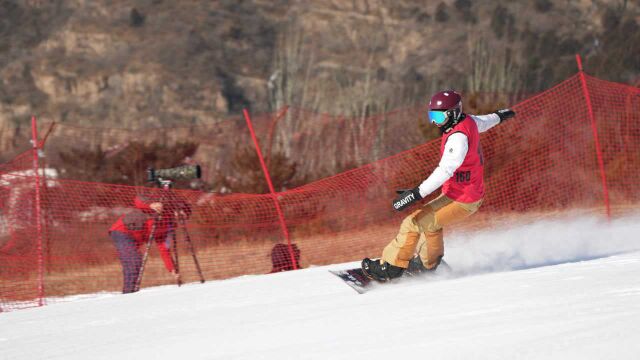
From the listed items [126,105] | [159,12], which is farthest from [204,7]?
[126,105]

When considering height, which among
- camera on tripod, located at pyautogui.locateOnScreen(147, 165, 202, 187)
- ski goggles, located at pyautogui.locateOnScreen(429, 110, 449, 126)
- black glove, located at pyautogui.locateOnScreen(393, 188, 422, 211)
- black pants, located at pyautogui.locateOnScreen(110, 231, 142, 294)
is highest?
ski goggles, located at pyautogui.locateOnScreen(429, 110, 449, 126)

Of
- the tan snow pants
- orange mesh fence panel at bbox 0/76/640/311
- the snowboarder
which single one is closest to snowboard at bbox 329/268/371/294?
the snowboarder

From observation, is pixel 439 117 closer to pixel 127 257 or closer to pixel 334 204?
pixel 127 257

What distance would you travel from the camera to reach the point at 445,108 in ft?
22.1

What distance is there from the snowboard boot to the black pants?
334 cm

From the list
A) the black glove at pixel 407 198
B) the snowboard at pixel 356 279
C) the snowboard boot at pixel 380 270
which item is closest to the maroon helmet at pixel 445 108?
the black glove at pixel 407 198

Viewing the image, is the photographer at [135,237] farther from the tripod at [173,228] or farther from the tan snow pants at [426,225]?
the tan snow pants at [426,225]

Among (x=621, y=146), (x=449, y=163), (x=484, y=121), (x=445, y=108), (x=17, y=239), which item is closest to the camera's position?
(x=449, y=163)

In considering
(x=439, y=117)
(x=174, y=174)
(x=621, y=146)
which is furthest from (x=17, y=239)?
(x=621, y=146)

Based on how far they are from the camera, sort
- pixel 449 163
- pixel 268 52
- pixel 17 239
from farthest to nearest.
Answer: pixel 268 52 < pixel 17 239 < pixel 449 163

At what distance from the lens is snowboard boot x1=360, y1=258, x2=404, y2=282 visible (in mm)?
7059

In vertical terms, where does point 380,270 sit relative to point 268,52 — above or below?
below

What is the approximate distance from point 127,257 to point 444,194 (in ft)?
13.9

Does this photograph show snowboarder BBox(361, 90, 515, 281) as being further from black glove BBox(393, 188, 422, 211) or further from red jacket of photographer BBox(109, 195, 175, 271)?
red jacket of photographer BBox(109, 195, 175, 271)
